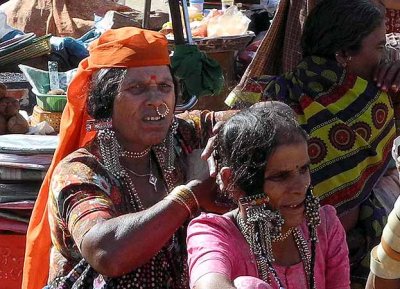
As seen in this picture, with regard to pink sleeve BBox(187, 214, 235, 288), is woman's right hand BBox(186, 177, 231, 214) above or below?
below

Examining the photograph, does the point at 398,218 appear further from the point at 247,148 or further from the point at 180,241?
the point at 180,241

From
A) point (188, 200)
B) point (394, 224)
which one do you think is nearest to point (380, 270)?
point (394, 224)

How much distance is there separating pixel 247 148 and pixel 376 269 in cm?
51

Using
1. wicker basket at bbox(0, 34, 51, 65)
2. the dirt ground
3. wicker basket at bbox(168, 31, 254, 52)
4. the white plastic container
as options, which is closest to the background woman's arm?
wicker basket at bbox(168, 31, 254, 52)

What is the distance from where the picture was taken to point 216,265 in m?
2.23

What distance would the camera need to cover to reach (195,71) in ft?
11.3

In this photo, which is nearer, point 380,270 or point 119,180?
point 380,270

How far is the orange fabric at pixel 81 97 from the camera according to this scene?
298 cm

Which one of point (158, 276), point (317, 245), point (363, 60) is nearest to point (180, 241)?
point (158, 276)

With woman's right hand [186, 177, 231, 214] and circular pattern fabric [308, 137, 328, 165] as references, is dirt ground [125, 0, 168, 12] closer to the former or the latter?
circular pattern fabric [308, 137, 328, 165]

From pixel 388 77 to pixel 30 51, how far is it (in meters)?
3.34

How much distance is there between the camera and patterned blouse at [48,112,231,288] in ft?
8.82

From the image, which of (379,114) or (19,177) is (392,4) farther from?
(19,177)

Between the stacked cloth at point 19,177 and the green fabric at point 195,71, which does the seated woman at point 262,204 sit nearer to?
the green fabric at point 195,71
